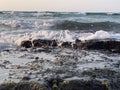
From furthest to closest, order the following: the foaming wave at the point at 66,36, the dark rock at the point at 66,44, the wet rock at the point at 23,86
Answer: the foaming wave at the point at 66,36 < the dark rock at the point at 66,44 < the wet rock at the point at 23,86

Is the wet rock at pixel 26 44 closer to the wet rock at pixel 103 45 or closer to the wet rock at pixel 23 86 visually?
the wet rock at pixel 103 45

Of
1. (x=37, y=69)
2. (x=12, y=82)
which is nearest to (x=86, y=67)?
(x=37, y=69)

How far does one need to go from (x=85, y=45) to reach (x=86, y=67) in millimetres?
3187

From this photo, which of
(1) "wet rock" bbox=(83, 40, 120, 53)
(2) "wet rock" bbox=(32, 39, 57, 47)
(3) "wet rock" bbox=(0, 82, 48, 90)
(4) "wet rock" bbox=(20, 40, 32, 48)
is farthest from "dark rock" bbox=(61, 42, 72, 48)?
(3) "wet rock" bbox=(0, 82, 48, 90)

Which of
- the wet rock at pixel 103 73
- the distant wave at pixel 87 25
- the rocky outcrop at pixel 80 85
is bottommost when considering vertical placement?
the distant wave at pixel 87 25

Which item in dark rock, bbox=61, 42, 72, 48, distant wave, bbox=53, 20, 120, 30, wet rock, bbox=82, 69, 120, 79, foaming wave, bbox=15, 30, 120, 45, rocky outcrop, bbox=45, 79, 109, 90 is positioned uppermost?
rocky outcrop, bbox=45, 79, 109, 90

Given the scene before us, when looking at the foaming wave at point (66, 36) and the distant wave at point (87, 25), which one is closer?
the foaming wave at point (66, 36)

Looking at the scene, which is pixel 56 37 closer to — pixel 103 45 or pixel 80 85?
pixel 103 45

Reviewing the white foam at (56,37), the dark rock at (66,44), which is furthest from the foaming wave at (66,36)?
the dark rock at (66,44)

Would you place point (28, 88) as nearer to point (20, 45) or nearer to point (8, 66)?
point (8, 66)

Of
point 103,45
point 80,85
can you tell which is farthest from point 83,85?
point 103,45

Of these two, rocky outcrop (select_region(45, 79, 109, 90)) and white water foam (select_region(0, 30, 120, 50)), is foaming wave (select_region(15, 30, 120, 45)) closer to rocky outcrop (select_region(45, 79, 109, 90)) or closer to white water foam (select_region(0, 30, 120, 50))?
white water foam (select_region(0, 30, 120, 50))

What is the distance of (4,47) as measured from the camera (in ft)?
35.9

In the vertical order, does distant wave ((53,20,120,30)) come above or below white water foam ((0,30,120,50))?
below
